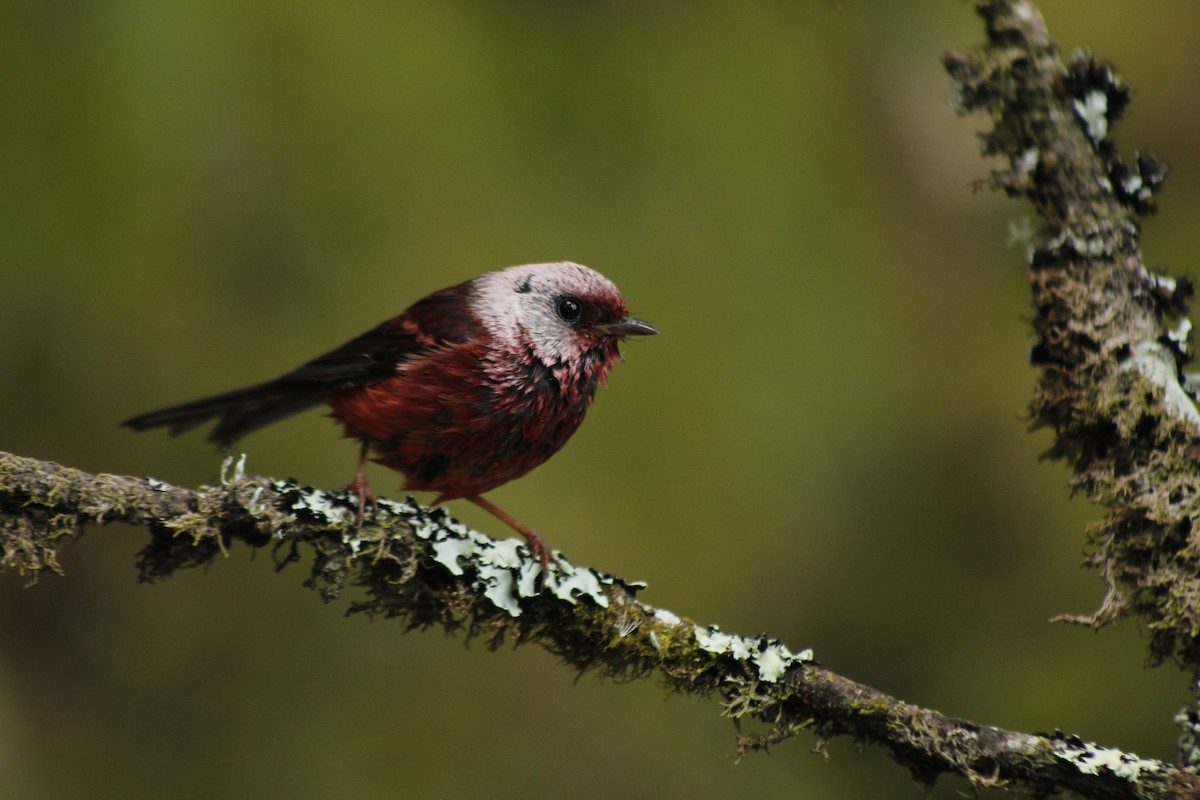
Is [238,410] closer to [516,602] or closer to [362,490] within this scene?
[362,490]

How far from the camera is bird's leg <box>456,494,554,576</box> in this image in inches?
118

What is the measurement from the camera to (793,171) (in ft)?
15.6

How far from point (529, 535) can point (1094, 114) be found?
2027 mm

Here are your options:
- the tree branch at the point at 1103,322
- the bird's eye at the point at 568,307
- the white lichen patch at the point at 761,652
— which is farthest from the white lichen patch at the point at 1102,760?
the bird's eye at the point at 568,307

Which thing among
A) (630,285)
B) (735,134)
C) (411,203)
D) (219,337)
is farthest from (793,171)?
(219,337)

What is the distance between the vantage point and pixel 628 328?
148 inches

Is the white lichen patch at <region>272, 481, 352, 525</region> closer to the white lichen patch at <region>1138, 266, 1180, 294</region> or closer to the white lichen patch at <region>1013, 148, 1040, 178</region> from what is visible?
the white lichen patch at <region>1013, 148, 1040, 178</region>

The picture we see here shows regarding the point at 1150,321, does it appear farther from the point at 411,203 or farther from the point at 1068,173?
the point at 411,203

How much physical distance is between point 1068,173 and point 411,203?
239cm

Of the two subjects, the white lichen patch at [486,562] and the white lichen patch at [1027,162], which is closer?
the white lichen patch at [486,562]

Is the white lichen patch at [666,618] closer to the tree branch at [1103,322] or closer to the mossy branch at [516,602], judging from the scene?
the mossy branch at [516,602]

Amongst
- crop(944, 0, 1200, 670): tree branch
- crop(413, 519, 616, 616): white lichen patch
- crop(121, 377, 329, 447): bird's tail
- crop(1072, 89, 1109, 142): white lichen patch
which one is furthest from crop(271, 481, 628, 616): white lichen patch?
crop(1072, 89, 1109, 142): white lichen patch

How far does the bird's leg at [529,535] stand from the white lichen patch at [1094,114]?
193cm

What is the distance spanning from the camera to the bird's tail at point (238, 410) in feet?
12.3
